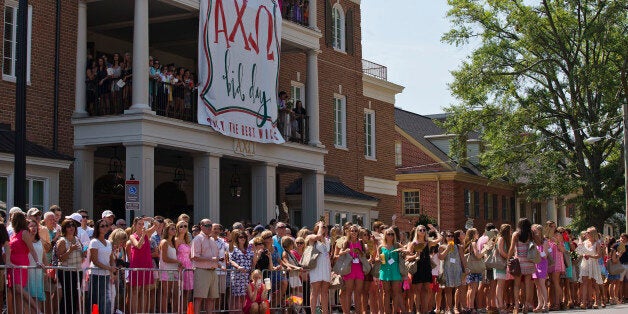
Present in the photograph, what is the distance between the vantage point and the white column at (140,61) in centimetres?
2370

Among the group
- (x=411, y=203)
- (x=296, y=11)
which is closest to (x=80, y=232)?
(x=296, y=11)

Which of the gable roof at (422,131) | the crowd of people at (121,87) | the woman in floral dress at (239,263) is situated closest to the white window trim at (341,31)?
the crowd of people at (121,87)

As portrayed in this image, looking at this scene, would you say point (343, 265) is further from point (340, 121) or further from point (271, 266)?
point (340, 121)

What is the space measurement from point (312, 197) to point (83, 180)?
28.1 ft

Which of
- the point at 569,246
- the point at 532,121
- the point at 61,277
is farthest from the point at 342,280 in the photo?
the point at 532,121

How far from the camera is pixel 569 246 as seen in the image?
2541 cm

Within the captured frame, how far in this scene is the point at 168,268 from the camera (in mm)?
16906

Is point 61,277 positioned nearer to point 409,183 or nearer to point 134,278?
point 134,278

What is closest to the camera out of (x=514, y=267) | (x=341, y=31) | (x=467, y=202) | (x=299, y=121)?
(x=514, y=267)

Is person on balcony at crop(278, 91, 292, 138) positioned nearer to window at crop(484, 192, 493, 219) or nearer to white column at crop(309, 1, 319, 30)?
white column at crop(309, 1, 319, 30)

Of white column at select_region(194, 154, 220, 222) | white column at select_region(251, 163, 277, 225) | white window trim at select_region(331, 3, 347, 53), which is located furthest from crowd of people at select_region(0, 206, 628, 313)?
white window trim at select_region(331, 3, 347, 53)

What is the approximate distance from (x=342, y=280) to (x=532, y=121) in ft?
88.5

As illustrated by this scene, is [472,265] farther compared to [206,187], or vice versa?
[206,187]

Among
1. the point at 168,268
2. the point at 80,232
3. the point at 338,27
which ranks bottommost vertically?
the point at 168,268
